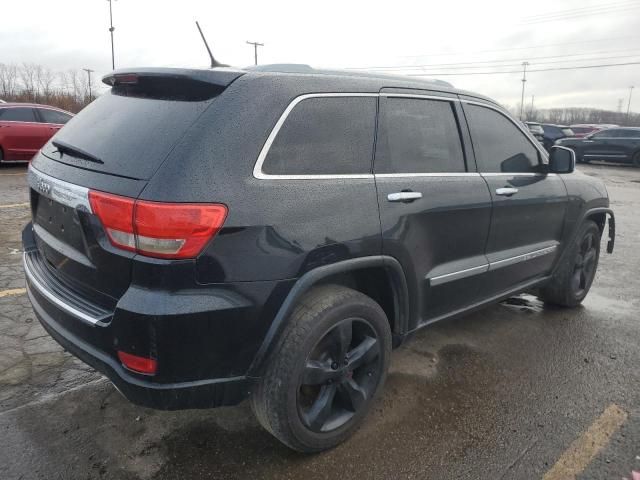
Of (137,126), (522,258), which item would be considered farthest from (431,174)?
(137,126)

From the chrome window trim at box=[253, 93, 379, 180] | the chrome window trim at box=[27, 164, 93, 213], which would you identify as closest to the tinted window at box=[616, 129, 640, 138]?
the chrome window trim at box=[253, 93, 379, 180]

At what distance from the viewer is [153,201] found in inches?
80.7

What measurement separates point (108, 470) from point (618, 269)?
19.2ft

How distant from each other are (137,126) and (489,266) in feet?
7.55

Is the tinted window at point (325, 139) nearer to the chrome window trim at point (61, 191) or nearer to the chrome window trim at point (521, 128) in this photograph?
the chrome window trim at point (61, 191)

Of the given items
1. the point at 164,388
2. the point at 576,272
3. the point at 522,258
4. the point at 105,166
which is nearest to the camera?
the point at 164,388

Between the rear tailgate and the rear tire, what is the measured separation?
3.41 m

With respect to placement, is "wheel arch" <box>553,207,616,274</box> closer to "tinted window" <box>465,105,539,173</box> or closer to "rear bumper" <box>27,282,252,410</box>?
"tinted window" <box>465,105,539,173</box>

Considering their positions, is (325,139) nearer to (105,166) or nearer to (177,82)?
(177,82)

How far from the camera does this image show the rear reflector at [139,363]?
2.11 metres

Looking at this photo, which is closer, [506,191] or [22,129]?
[506,191]

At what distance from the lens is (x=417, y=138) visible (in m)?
3.03

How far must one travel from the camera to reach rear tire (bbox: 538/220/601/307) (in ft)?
14.8

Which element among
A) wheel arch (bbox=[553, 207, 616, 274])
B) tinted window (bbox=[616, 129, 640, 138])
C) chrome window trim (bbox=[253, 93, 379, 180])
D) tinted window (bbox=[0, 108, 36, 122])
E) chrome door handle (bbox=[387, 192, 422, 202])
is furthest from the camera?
tinted window (bbox=[616, 129, 640, 138])
